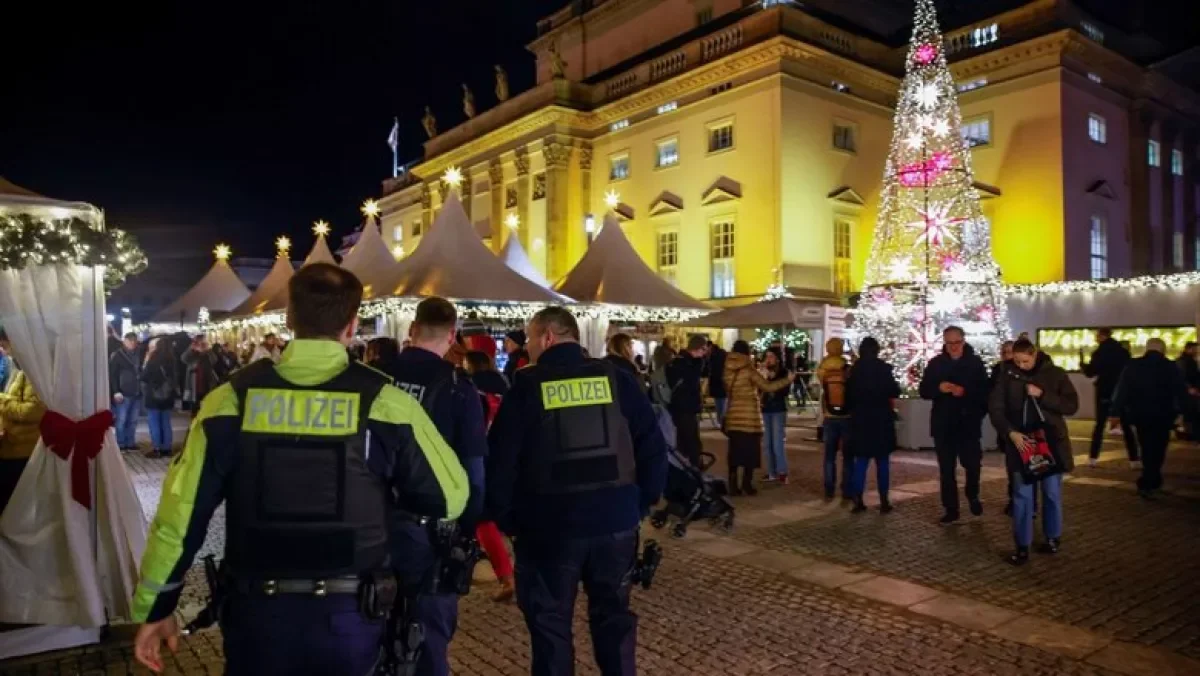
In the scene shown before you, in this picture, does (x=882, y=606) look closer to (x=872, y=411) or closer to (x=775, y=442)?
(x=872, y=411)

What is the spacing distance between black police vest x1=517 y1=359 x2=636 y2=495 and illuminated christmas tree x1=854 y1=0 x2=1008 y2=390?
1423cm

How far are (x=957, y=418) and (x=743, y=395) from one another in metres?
2.35

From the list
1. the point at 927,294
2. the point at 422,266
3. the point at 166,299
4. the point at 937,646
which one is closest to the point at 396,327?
the point at 422,266

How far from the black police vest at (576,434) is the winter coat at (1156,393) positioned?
28.5 feet

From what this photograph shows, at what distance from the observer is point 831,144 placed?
92.8 ft

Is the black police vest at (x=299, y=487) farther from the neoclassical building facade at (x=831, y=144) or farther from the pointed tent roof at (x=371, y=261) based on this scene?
the neoclassical building facade at (x=831, y=144)

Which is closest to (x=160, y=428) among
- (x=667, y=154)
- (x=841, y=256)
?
(x=667, y=154)

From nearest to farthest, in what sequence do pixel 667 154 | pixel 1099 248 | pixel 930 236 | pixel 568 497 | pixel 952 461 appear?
pixel 568 497 < pixel 952 461 < pixel 930 236 < pixel 1099 248 < pixel 667 154

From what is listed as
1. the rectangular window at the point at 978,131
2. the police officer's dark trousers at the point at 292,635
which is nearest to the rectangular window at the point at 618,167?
the rectangular window at the point at 978,131

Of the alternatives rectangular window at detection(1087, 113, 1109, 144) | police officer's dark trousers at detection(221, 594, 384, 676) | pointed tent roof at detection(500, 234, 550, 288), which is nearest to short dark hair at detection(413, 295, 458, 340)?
police officer's dark trousers at detection(221, 594, 384, 676)

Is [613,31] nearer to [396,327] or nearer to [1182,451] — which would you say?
[396,327]

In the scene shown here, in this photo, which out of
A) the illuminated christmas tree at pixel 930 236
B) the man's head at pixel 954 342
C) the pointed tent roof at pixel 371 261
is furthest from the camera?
the illuminated christmas tree at pixel 930 236

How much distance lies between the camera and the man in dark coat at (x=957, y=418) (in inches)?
343

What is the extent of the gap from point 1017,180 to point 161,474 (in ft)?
85.0
